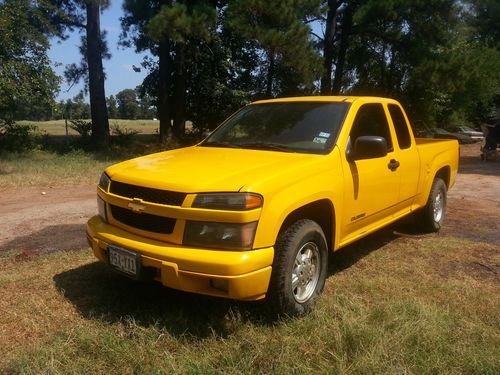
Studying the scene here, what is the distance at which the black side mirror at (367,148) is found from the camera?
410cm

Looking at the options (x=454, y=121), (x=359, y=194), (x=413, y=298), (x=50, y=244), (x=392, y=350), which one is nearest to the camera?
(x=392, y=350)

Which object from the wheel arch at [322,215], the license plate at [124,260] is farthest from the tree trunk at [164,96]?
the license plate at [124,260]

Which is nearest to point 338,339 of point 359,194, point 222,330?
point 222,330

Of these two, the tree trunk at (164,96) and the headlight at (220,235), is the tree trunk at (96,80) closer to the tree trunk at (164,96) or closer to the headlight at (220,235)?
the tree trunk at (164,96)

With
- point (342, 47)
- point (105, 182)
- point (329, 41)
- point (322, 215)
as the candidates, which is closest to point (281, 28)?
point (329, 41)

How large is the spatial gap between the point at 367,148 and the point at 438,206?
2.93 meters

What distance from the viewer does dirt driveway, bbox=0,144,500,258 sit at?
5.80m

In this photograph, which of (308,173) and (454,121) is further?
(454,121)

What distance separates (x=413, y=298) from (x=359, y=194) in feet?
3.30

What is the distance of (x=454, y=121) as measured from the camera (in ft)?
98.1

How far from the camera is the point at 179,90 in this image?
791 inches

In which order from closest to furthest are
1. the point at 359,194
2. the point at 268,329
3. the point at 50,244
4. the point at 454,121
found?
the point at 268,329, the point at 359,194, the point at 50,244, the point at 454,121

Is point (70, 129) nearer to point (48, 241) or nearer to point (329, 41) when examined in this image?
point (329, 41)

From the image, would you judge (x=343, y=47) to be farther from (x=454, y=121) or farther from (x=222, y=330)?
(x=222, y=330)
